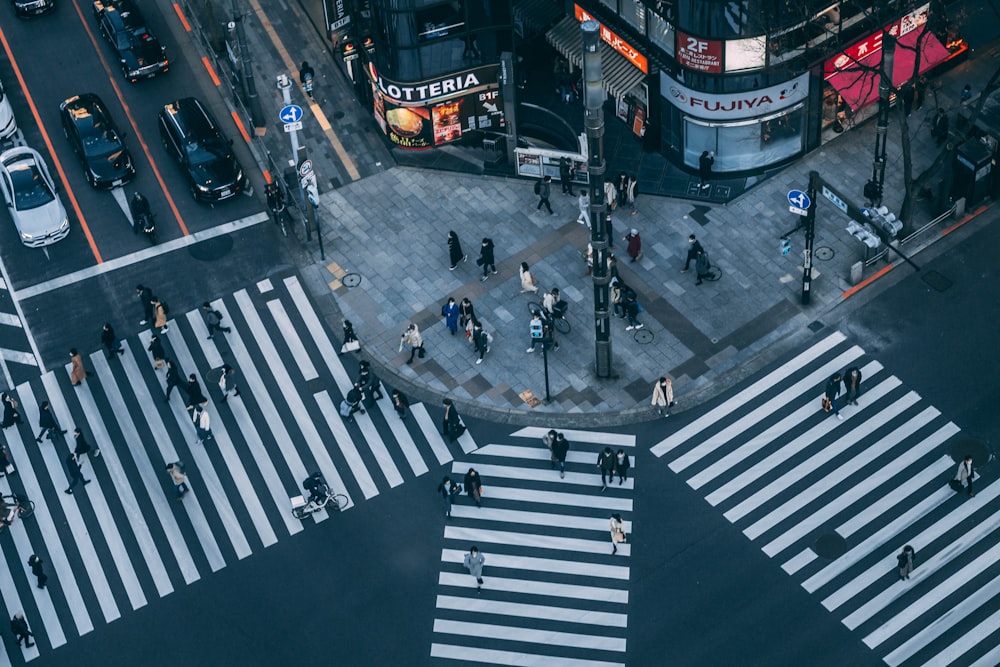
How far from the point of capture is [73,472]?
52438mm

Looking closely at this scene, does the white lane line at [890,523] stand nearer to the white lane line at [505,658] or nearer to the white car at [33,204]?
the white lane line at [505,658]

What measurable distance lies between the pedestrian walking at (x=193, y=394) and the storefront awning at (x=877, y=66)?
1044 inches

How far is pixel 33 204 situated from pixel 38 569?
1725 centimetres

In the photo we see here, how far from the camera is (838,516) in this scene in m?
49.4

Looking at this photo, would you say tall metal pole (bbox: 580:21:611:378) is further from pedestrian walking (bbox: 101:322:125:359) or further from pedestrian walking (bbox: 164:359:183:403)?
pedestrian walking (bbox: 101:322:125:359)

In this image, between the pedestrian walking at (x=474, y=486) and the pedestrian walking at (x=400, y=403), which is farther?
the pedestrian walking at (x=400, y=403)

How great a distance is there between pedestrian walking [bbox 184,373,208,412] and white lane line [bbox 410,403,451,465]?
7343mm

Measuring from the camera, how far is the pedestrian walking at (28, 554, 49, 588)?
49281mm

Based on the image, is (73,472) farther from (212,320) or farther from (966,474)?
(966,474)

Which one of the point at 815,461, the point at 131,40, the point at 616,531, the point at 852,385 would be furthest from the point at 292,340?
the point at 852,385

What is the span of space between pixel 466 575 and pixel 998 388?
19074 millimetres

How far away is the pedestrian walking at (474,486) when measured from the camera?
49909 millimetres

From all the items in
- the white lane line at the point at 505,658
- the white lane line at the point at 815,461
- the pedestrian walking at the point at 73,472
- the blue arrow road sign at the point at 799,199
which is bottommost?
the white lane line at the point at 505,658

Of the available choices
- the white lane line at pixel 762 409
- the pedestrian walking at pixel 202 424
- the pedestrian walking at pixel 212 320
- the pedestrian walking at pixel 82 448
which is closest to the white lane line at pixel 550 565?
the white lane line at pixel 762 409
